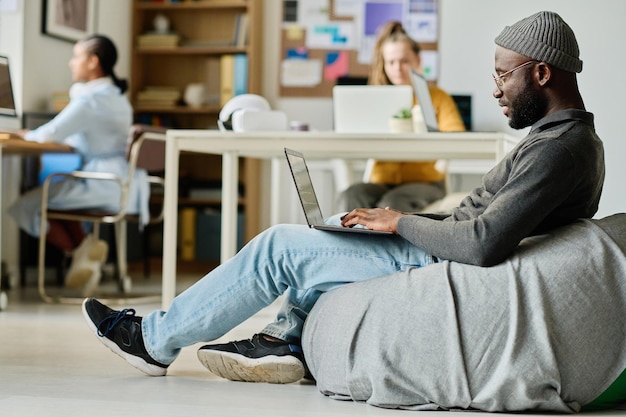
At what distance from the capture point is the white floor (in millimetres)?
2047

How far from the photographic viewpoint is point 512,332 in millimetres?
2037

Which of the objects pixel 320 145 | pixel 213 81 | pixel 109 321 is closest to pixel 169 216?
pixel 320 145

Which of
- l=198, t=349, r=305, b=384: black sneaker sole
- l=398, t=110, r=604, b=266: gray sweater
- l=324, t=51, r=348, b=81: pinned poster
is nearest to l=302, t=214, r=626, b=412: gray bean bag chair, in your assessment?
l=398, t=110, r=604, b=266: gray sweater

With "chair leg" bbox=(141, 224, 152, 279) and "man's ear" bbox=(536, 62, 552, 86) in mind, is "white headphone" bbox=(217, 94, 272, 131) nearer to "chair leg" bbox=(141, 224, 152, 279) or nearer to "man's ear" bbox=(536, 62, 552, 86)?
"man's ear" bbox=(536, 62, 552, 86)

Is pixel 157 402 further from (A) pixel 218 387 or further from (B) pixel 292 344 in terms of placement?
(B) pixel 292 344

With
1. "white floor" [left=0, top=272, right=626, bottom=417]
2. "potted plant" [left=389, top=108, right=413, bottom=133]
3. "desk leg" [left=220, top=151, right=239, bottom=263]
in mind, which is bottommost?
"white floor" [left=0, top=272, right=626, bottom=417]

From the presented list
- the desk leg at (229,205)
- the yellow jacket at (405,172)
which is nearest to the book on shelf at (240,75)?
the yellow jacket at (405,172)

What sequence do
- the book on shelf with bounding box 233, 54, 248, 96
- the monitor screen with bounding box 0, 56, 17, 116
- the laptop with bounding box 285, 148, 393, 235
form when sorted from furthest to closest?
the book on shelf with bounding box 233, 54, 248, 96 → the monitor screen with bounding box 0, 56, 17, 116 → the laptop with bounding box 285, 148, 393, 235

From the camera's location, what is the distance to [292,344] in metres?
2.41

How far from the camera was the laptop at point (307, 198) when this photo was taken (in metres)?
2.23

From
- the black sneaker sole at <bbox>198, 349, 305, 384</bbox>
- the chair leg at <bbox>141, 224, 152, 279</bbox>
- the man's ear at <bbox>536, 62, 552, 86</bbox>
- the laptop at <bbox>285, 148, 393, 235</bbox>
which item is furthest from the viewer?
the chair leg at <bbox>141, 224, 152, 279</bbox>

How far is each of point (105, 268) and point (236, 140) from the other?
8.15 ft

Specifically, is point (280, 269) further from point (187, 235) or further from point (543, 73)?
point (187, 235)

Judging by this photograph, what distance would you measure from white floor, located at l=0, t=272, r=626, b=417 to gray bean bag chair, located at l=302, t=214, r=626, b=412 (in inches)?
3.0
